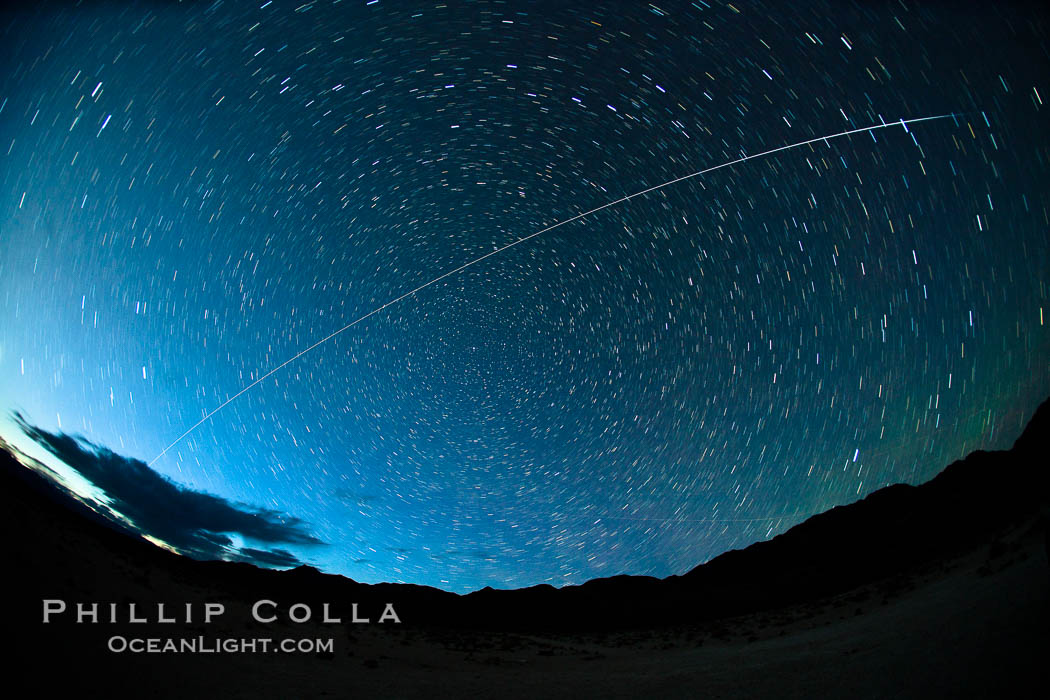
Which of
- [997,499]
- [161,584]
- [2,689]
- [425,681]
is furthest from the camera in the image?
[997,499]

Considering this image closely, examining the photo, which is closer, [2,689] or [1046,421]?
[2,689]

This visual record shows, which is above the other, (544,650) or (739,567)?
(544,650)

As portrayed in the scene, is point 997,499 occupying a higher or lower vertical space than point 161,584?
lower

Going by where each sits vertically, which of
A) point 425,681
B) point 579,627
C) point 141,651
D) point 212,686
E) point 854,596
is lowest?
point 579,627

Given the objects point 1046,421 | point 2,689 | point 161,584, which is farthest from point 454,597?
point 1046,421

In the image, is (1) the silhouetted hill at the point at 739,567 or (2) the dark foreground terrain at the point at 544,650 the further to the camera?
(1) the silhouetted hill at the point at 739,567

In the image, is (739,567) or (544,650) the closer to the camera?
(544,650)

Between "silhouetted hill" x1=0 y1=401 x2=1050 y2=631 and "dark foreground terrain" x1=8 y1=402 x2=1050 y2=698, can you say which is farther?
"silhouetted hill" x1=0 y1=401 x2=1050 y2=631

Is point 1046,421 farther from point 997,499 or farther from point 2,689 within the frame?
point 2,689
